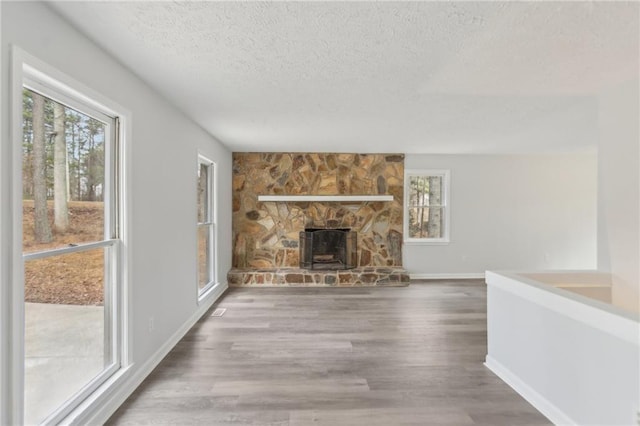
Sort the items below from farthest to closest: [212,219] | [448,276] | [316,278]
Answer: [448,276]
[316,278]
[212,219]

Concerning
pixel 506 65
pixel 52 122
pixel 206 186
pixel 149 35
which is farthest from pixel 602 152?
pixel 206 186

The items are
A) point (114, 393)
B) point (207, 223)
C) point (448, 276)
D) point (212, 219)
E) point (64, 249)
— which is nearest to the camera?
point (64, 249)

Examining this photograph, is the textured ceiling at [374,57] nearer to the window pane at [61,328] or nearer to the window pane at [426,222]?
the window pane at [61,328]

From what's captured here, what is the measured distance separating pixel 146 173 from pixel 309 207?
11.7ft

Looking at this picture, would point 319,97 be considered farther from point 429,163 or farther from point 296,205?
point 429,163

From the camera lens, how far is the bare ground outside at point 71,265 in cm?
154

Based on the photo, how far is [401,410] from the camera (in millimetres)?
2115

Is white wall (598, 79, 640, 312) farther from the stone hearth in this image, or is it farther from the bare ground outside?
the bare ground outside

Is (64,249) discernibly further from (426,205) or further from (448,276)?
(448,276)

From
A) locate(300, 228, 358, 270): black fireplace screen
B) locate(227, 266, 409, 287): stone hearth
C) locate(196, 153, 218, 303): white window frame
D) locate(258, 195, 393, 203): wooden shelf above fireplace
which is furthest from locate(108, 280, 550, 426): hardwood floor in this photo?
locate(258, 195, 393, 203): wooden shelf above fireplace

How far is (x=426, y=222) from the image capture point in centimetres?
615

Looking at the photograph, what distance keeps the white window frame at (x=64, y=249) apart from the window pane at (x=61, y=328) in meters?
0.06

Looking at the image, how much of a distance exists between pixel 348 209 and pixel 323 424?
4240 millimetres

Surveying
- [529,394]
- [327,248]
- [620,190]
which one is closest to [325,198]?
[327,248]
